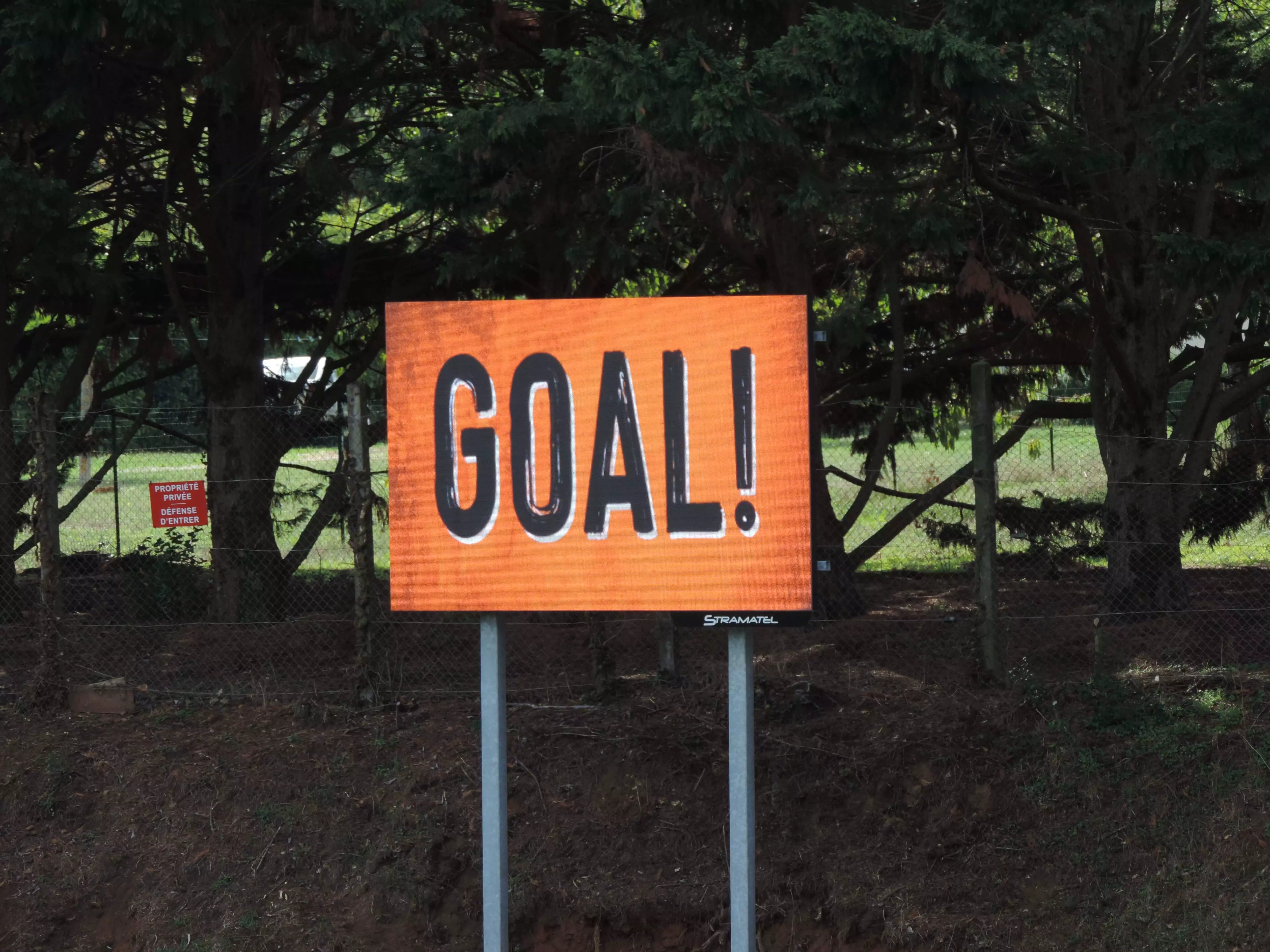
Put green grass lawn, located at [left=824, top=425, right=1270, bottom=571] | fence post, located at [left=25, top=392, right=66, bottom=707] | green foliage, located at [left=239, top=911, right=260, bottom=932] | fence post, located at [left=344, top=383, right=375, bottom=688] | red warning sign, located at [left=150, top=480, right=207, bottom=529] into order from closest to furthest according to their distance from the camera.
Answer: green foliage, located at [left=239, top=911, right=260, bottom=932] < fence post, located at [left=344, top=383, right=375, bottom=688] < fence post, located at [left=25, top=392, right=66, bottom=707] < red warning sign, located at [left=150, top=480, right=207, bottom=529] < green grass lawn, located at [left=824, top=425, right=1270, bottom=571]

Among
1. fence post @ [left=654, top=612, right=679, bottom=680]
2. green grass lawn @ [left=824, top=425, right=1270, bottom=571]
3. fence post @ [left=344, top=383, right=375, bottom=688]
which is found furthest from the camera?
green grass lawn @ [left=824, top=425, right=1270, bottom=571]

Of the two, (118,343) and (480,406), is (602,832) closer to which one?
(480,406)

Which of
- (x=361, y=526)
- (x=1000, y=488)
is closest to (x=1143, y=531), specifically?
(x=361, y=526)

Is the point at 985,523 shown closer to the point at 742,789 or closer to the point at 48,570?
the point at 742,789

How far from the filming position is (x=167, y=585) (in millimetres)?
10258

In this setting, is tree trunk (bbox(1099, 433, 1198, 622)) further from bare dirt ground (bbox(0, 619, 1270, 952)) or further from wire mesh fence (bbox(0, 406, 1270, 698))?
bare dirt ground (bbox(0, 619, 1270, 952))

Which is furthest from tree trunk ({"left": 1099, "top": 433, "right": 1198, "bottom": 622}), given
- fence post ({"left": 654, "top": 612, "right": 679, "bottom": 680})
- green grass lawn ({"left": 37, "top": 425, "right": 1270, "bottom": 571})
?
fence post ({"left": 654, "top": 612, "right": 679, "bottom": 680})

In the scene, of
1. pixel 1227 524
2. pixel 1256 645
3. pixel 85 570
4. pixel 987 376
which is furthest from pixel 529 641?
pixel 85 570

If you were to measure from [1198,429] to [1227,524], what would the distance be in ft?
6.68

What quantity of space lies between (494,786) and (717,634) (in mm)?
4528

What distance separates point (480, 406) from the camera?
178 inches

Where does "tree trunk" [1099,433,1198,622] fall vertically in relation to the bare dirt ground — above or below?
above

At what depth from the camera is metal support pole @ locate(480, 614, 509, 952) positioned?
4.67 metres

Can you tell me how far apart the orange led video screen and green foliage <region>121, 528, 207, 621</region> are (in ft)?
→ 20.9
